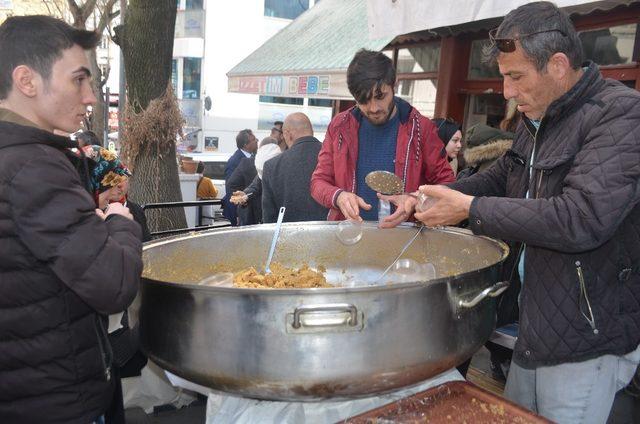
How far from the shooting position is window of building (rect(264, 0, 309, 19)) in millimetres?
20719

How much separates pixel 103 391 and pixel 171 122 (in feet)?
14.8

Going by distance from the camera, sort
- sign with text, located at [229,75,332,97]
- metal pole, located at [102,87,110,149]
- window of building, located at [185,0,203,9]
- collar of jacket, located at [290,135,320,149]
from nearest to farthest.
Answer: collar of jacket, located at [290,135,320,149]
sign with text, located at [229,75,332,97]
metal pole, located at [102,87,110,149]
window of building, located at [185,0,203,9]

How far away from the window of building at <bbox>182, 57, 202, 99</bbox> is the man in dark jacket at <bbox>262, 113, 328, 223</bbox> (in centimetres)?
1792

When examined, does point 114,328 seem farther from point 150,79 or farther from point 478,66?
point 478,66

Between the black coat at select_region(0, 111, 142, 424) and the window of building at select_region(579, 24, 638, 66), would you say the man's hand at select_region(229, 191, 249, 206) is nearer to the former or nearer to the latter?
the window of building at select_region(579, 24, 638, 66)

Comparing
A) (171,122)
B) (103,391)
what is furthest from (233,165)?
(103,391)

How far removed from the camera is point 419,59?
20.4 ft

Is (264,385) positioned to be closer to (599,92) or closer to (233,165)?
(599,92)

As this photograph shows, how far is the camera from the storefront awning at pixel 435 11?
2.83 meters

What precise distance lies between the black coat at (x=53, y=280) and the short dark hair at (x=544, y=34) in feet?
3.65

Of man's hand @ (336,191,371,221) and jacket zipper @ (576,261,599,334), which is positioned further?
man's hand @ (336,191,371,221)

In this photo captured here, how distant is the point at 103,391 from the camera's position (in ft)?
4.63

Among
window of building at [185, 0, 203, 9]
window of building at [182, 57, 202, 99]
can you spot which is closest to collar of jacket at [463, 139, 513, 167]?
window of building at [182, 57, 202, 99]

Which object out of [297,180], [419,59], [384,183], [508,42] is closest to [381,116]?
[384,183]
